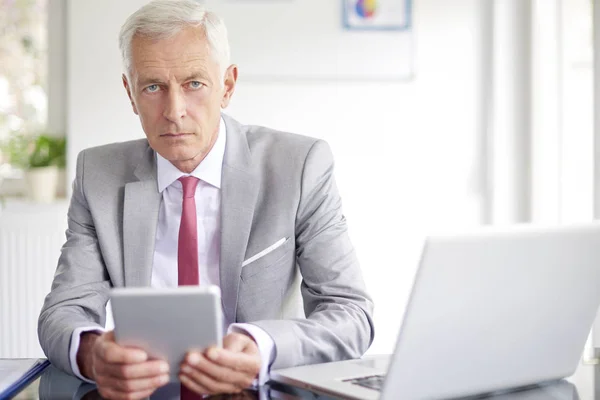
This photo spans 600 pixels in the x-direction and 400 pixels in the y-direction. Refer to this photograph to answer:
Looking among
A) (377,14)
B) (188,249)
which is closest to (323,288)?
(188,249)

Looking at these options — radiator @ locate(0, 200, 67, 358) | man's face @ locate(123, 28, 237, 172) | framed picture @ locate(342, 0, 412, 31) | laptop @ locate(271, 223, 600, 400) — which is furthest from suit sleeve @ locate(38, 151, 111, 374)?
framed picture @ locate(342, 0, 412, 31)

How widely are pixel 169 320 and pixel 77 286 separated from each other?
2.41ft

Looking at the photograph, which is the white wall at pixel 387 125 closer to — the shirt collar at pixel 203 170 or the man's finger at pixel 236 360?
the shirt collar at pixel 203 170

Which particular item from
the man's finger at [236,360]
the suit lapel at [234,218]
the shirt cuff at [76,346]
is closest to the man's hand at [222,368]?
the man's finger at [236,360]

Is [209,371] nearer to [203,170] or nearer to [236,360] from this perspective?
[236,360]

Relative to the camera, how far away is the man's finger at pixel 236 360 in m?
1.20

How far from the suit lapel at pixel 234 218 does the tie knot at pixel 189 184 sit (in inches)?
2.6

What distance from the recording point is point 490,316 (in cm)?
116

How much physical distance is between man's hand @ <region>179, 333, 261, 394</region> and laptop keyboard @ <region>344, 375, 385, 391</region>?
0.16 m

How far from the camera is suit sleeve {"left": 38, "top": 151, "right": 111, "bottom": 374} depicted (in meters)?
1.61

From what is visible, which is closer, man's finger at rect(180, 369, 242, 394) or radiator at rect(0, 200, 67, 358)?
man's finger at rect(180, 369, 242, 394)

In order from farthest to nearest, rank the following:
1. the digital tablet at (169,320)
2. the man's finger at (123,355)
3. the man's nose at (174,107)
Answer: the man's nose at (174,107) < the man's finger at (123,355) < the digital tablet at (169,320)

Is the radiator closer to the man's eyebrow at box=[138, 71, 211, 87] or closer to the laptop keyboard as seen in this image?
the man's eyebrow at box=[138, 71, 211, 87]

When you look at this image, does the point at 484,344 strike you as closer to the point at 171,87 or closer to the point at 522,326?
the point at 522,326
